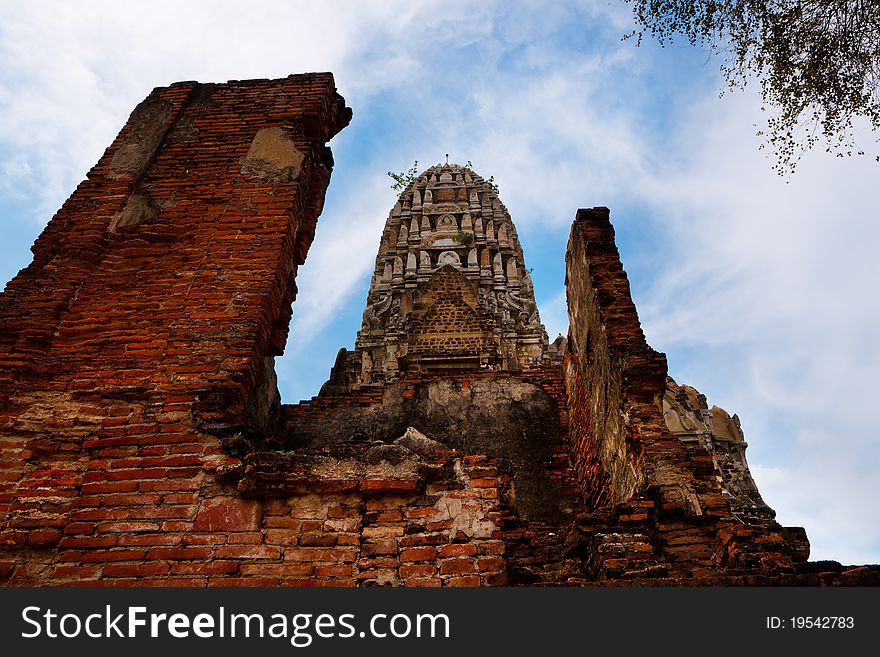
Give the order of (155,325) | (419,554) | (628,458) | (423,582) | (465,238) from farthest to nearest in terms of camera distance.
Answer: (465,238) < (628,458) < (155,325) < (419,554) < (423,582)

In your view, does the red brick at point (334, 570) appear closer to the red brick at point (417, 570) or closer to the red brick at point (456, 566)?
the red brick at point (417, 570)

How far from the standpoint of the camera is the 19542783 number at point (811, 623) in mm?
2637

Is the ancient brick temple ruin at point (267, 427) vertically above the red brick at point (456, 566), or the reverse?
the ancient brick temple ruin at point (267, 427)

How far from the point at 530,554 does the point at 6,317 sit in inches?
152

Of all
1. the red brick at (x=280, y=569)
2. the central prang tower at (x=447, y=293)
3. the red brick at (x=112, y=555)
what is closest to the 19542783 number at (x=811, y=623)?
the red brick at (x=280, y=569)

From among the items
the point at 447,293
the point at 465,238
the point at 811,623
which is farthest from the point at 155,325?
the point at 465,238

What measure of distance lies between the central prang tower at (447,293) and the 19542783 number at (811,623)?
33.6ft

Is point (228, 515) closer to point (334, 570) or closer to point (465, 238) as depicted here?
point (334, 570)

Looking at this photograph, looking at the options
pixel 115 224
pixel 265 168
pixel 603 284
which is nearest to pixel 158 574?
pixel 115 224

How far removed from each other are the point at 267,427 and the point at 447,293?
527 inches

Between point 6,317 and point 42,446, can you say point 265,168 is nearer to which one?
point 6,317

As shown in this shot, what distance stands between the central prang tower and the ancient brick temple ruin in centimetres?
655

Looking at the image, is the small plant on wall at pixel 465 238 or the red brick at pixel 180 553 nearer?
the red brick at pixel 180 553

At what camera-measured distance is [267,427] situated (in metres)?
5.81
